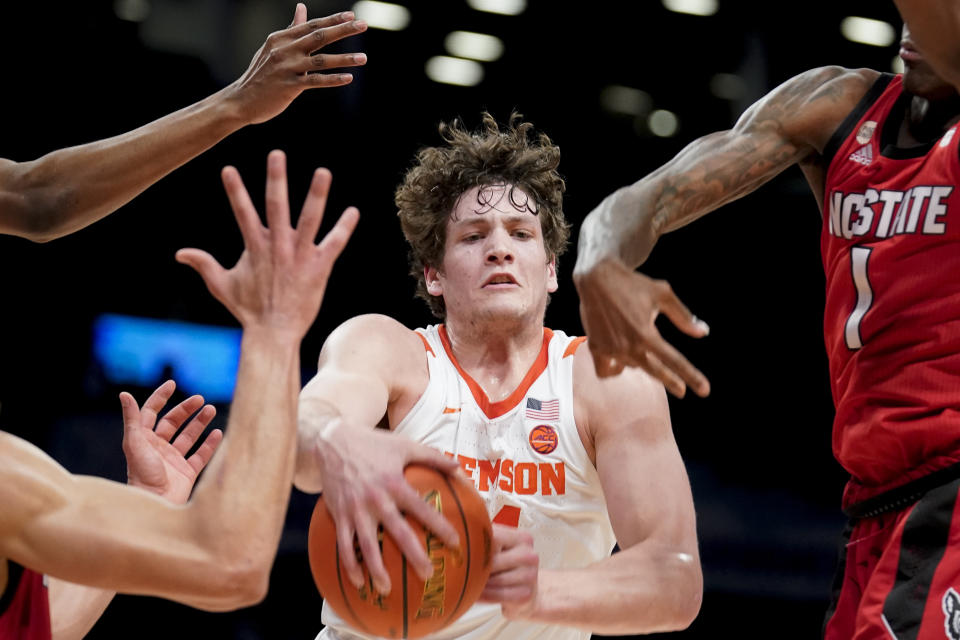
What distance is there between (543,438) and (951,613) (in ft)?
4.66

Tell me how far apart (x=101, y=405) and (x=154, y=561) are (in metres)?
5.41

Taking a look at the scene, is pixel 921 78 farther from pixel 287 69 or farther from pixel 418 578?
pixel 287 69

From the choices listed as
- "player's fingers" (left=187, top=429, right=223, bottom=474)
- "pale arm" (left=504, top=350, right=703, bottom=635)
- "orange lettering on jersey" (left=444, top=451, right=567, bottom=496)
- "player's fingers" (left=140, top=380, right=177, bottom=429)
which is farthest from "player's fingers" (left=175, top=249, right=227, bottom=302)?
"orange lettering on jersey" (left=444, top=451, right=567, bottom=496)

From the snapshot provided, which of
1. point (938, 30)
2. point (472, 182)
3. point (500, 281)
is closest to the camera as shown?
point (938, 30)

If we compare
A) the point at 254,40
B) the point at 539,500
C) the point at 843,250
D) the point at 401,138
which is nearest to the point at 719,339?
the point at 401,138

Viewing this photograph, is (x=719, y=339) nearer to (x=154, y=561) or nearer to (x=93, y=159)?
(x=93, y=159)

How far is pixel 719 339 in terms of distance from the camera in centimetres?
880

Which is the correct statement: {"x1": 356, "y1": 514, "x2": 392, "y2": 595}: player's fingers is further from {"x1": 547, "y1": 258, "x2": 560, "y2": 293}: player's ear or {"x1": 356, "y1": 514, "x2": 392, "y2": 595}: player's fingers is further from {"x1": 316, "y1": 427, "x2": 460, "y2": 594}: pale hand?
{"x1": 547, "y1": 258, "x2": 560, "y2": 293}: player's ear

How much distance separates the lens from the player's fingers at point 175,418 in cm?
334

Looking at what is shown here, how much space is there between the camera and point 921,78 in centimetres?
267

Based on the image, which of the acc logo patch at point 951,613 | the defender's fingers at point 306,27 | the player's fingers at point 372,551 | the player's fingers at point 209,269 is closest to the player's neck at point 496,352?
the defender's fingers at point 306,27

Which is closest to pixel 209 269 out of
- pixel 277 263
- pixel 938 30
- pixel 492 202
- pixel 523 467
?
pixel 277 263

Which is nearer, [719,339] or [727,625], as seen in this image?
[727,625]

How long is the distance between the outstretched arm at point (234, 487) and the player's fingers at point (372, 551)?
35 cm
